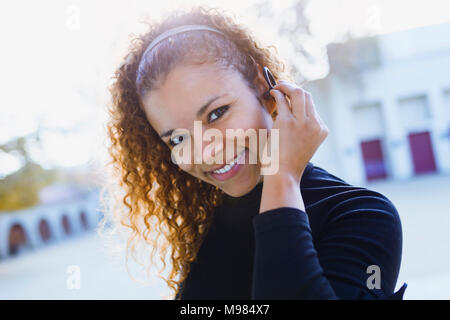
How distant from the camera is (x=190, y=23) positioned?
2.96 ft

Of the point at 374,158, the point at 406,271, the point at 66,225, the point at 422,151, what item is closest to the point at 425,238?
the point at 406,271

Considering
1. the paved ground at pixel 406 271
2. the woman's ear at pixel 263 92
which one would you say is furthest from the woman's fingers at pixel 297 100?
the paved ground at pixel 406 271

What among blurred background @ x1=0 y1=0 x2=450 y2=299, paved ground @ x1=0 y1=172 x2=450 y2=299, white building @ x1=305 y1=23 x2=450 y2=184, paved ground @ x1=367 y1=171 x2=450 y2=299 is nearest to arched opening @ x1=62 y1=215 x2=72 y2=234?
blurred background @ x1=0 y1=0 x2=450 y2=299

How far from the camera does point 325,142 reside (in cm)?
958

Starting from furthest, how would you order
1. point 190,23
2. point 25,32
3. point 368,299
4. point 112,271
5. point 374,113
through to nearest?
point 374,113 < point 112,271 < point 25,32 < point 190,23 < point 368,299

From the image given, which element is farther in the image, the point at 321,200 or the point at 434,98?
the point at 434,98

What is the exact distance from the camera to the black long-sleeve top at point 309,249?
1.87 feet

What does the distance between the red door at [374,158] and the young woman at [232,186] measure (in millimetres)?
12255

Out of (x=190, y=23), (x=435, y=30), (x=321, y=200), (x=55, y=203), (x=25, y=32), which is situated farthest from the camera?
(x=55, y=203)

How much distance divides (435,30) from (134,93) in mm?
11745

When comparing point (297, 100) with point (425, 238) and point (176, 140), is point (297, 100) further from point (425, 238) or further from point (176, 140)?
point (425, 238)
